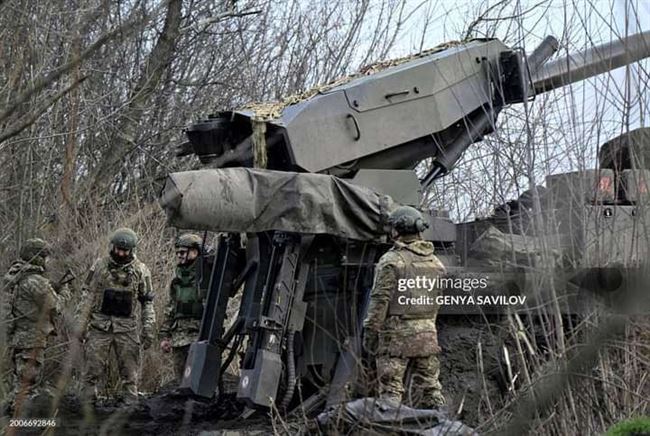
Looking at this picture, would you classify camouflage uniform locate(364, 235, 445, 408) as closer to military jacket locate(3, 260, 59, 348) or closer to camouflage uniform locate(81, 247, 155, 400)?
camouflage uniform locate(81, 247, 155, 400)

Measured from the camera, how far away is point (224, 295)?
10.2 m

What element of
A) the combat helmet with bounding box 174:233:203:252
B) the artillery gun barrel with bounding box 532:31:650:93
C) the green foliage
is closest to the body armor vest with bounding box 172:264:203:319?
the combat helmet with bounding box 174:233:203:252

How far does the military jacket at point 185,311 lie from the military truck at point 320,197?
4.08 ft

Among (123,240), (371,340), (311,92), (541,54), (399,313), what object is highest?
(541,54)

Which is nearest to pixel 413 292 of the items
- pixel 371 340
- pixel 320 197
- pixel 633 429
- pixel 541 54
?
pixel 371 340

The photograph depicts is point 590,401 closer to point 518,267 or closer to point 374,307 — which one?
point 518,267

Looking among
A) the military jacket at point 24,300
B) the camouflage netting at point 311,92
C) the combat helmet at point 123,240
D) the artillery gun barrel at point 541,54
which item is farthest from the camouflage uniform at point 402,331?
the military jacket at point 24,300

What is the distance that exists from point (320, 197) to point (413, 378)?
1675 mm

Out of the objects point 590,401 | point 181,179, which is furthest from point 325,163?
point 590,401

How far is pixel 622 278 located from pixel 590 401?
3778 mm

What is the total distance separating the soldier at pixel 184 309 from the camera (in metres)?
12.0

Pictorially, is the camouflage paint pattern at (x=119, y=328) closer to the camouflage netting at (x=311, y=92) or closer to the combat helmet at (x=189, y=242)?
the combat helmet at (x=189, y=242)

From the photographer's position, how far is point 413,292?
8781 mm

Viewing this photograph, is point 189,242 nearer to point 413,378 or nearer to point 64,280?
point 64,280
